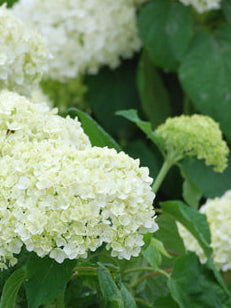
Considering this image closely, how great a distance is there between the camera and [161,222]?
119 centimetres

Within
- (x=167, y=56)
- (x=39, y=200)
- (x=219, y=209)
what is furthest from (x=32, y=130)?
(x=167, y=56)

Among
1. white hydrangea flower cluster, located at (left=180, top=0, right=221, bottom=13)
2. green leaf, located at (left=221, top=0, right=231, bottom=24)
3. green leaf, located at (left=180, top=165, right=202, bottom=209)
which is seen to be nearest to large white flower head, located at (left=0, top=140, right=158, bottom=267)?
green leaf, located at (left=180, top=165, right=202, bottom=209)

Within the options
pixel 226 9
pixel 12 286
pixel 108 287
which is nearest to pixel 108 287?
pixel 108 287

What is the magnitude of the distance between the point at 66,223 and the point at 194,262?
39cm

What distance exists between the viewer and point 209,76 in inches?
68.0

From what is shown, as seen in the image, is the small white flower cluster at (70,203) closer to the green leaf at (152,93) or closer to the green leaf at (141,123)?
the green leaf at (141,123)

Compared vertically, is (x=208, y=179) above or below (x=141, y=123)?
below

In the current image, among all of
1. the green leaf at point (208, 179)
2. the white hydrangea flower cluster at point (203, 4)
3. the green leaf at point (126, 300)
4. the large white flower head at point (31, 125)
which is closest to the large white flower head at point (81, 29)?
the white hydrangea flower cluster at point (203, 4)

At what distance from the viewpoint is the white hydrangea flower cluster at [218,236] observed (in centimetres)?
127

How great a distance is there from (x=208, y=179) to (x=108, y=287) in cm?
91

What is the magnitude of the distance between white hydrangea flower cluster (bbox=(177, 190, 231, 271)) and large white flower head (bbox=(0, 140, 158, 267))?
476mm

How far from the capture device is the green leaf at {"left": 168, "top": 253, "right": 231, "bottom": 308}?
3.50 feet

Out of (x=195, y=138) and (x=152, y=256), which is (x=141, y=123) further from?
(x=152, y=256)

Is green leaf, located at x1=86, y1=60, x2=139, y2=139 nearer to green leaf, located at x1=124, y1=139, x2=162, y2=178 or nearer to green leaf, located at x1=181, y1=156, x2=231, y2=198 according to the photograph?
green leaf, located at x1=124, y1=139, x2=162, y2=178
